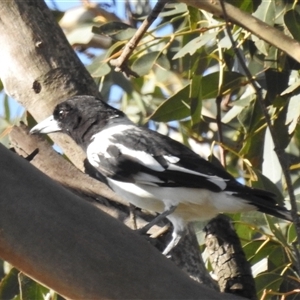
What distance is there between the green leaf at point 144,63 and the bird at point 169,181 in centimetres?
27

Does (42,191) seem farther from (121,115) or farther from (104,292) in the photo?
(121,115)

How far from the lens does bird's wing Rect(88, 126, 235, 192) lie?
6.34 feet

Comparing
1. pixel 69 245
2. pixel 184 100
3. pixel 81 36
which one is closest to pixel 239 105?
pixel 184 100

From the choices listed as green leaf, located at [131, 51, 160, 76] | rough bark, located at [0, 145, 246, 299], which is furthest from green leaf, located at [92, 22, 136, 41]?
rough bark, located at [0, 145, 246, 299]

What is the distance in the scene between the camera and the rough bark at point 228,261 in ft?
6.23

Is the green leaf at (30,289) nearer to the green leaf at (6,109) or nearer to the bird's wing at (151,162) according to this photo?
the bird's wing at (151,162)

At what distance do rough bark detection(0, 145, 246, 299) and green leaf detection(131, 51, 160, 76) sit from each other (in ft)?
3.37

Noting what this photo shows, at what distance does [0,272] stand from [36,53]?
85cm

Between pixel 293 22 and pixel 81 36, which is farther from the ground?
pixel 81 36

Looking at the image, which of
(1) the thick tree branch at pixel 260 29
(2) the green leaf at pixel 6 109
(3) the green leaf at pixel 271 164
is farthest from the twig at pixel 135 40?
(2) the green leaf at pixel 6 109

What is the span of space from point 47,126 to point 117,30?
0.39 metres

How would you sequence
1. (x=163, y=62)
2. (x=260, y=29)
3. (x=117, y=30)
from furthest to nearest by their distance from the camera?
(x=163, y=62)
(x=117, y=30)
(x=260, y=29)

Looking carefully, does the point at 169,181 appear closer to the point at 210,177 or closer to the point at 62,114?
the point at 210,177

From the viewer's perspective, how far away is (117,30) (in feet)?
7.73
